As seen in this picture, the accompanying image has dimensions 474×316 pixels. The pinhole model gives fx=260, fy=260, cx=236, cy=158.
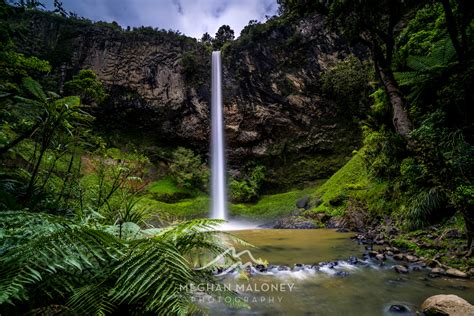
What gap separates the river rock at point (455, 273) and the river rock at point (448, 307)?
1093 millimetres

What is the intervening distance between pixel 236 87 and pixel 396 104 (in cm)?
1681

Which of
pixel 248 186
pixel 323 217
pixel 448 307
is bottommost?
pixel 323 217

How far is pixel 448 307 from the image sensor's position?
1.93m

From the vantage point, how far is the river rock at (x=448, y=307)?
1.89 metres

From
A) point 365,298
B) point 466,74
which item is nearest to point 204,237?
point 365,298

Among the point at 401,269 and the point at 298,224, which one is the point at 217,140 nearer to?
the point at 298,224

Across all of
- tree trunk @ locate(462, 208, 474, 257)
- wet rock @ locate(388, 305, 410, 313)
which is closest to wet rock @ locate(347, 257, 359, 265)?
tree trunk @ locate(462, 208, 474, 257)

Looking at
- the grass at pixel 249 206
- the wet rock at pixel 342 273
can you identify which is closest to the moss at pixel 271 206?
the grass at pixel 249 206

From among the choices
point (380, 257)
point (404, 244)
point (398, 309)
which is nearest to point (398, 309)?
point (398, 309)

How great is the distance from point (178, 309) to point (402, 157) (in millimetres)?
7943

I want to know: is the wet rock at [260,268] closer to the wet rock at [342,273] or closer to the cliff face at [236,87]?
the wet rock at [342,273]

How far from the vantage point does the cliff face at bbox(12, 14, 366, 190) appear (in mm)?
19797

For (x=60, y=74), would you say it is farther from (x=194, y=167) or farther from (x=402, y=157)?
(x=402, y=157)

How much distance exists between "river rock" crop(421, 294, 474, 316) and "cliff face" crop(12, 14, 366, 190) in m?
18.1
